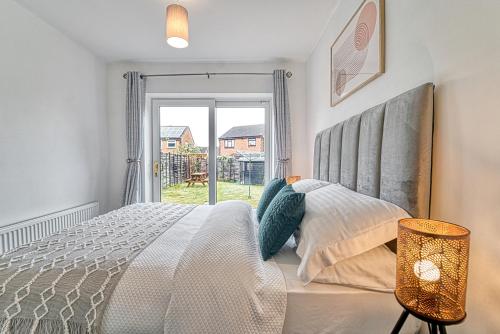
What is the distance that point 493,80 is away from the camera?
79 centimetres

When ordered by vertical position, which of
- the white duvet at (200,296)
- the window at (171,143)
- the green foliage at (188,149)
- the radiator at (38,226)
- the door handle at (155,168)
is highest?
the window at (171,143)

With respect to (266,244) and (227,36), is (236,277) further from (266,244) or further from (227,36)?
(227,36)

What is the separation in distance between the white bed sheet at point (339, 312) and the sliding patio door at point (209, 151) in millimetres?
2579

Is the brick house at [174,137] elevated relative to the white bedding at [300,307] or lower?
elevated

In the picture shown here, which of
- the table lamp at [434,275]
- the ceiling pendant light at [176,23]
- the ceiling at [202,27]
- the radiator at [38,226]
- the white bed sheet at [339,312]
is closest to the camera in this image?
the table lamp at [434,275]

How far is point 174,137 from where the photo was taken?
357 cm

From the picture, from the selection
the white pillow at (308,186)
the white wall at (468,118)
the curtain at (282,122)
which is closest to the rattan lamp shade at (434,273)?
the white wall at (468,118)

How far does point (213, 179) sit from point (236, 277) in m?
2.62

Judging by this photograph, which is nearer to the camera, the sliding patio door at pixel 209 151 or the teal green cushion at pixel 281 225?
the teal green cushion at pixel 281 225

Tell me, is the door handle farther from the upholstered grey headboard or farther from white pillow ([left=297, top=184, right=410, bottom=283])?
white pillow ([left=297, top=184, right=410, bottom=283])

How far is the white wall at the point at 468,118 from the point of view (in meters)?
0.80

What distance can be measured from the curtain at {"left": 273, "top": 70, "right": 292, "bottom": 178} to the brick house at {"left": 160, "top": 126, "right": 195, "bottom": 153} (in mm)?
1287

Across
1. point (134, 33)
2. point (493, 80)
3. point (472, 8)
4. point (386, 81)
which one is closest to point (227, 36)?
point (134, 33)

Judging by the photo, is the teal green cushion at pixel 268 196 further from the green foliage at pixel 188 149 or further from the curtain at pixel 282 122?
the green foliage at pixel 188 149
